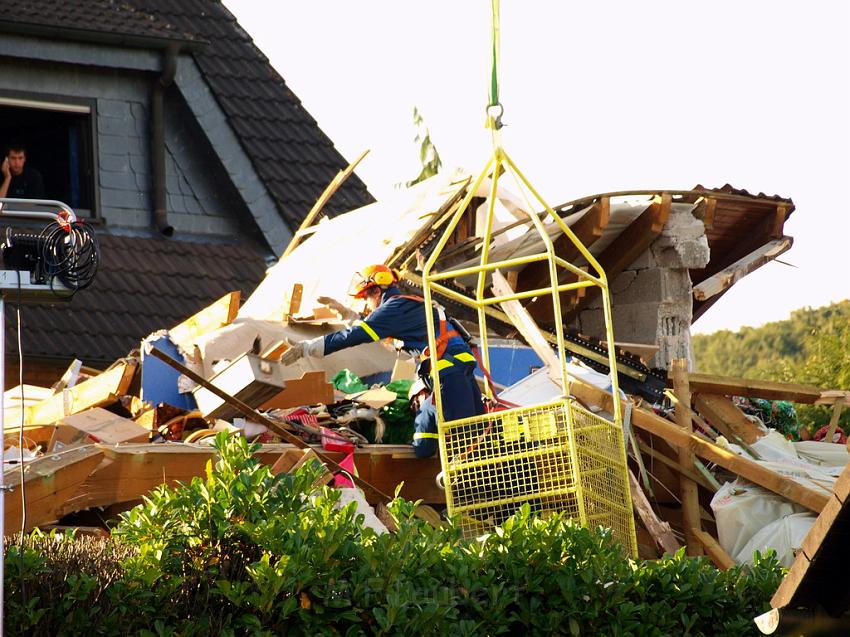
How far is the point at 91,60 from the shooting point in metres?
15.3

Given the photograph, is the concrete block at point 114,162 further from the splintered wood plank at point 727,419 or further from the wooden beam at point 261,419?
the splintered wood plank at point 727,419

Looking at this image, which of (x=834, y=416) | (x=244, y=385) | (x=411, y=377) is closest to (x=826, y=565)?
(x=244, y=385)

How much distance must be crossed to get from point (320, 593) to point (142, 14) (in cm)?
1118

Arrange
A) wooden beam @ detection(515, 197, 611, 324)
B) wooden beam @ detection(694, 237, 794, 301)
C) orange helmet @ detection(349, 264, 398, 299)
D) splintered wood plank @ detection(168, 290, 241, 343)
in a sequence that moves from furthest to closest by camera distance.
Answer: wooden beam @ detection(694, 237, 794, 301), wooden beam @ detection(515, 197, 611, 324), splintered wood plank @ detection(168, 290, 241, 343), orange helmet @ detection(349, 264, 398, 299)

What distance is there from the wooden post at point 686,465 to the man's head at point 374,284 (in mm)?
2064

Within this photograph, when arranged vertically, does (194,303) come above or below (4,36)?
below

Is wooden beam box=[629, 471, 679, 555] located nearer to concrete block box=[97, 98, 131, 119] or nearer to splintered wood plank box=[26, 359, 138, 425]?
splintered wood plank box=[26, 359, 138, 425]

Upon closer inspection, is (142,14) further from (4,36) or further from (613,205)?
(613,205)

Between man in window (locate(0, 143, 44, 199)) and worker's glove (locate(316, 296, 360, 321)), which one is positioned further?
man in window (locate(0, 143, 44, 199))

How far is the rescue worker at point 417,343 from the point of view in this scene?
30.1 feet

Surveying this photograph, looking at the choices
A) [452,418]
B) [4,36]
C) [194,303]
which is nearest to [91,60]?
[4,36]

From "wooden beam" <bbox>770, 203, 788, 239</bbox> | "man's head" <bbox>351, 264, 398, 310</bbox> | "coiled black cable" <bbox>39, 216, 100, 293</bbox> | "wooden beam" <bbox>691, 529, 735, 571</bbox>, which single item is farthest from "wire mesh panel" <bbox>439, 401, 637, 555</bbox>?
"wooden beam" <bbox>770, 203, 788, 239</bbox>

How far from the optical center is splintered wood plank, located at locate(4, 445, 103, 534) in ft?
26.3

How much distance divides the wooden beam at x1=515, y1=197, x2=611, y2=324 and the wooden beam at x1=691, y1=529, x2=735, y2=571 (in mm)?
3229
